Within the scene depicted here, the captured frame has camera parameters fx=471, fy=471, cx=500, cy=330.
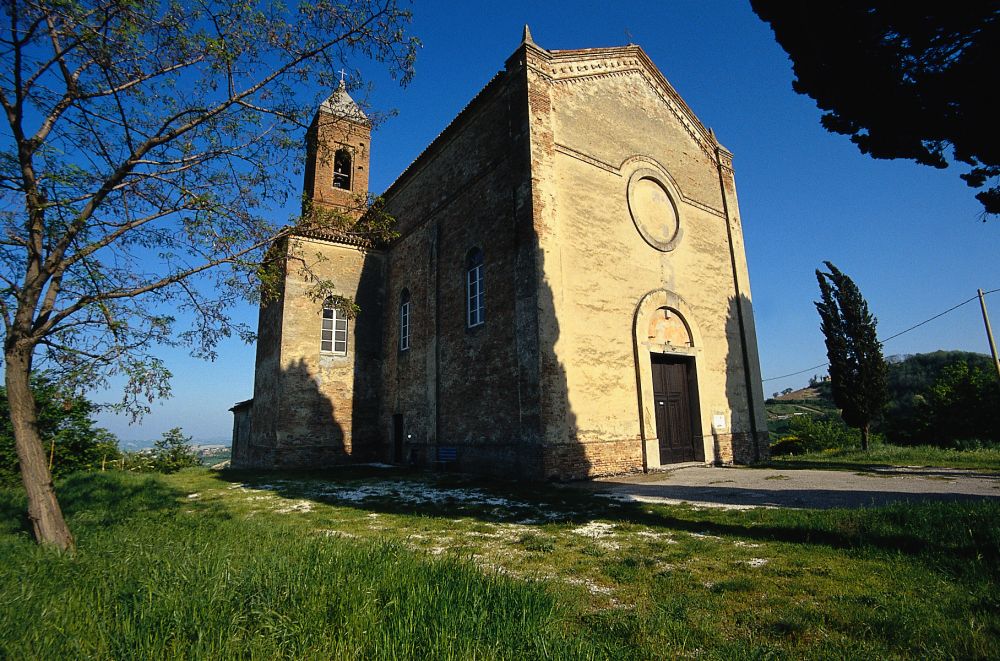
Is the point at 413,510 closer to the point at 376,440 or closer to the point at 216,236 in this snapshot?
the point at 216,236

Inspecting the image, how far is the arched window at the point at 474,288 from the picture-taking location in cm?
1303

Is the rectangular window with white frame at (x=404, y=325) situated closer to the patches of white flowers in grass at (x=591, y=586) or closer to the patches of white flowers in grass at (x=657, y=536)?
the patches of white flowers in grass at (x=657, y=536)

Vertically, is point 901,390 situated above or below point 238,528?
above

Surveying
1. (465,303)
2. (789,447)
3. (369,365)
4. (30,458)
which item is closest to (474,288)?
(465,303)

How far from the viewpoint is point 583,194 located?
12.5m

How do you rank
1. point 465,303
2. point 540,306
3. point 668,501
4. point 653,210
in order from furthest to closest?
point 653,210 < point 465,303 < point 540,306 < point 668,501

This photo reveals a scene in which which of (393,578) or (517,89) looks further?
(517,89)

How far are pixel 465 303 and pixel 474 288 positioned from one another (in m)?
0.54

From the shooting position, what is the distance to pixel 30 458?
521 centimetres

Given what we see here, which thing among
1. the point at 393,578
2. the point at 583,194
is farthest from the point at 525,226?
the point at 393,578

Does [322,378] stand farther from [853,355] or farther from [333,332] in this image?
[853,355]

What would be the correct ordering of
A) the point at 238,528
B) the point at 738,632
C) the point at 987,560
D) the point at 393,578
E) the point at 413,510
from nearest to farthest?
the point at 738,632, the point at 393,578, the point at 987,560, the point at 238,528, the point at 413,510

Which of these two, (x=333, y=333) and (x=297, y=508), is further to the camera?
(x=333, y=333)

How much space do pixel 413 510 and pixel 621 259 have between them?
8.55 m
